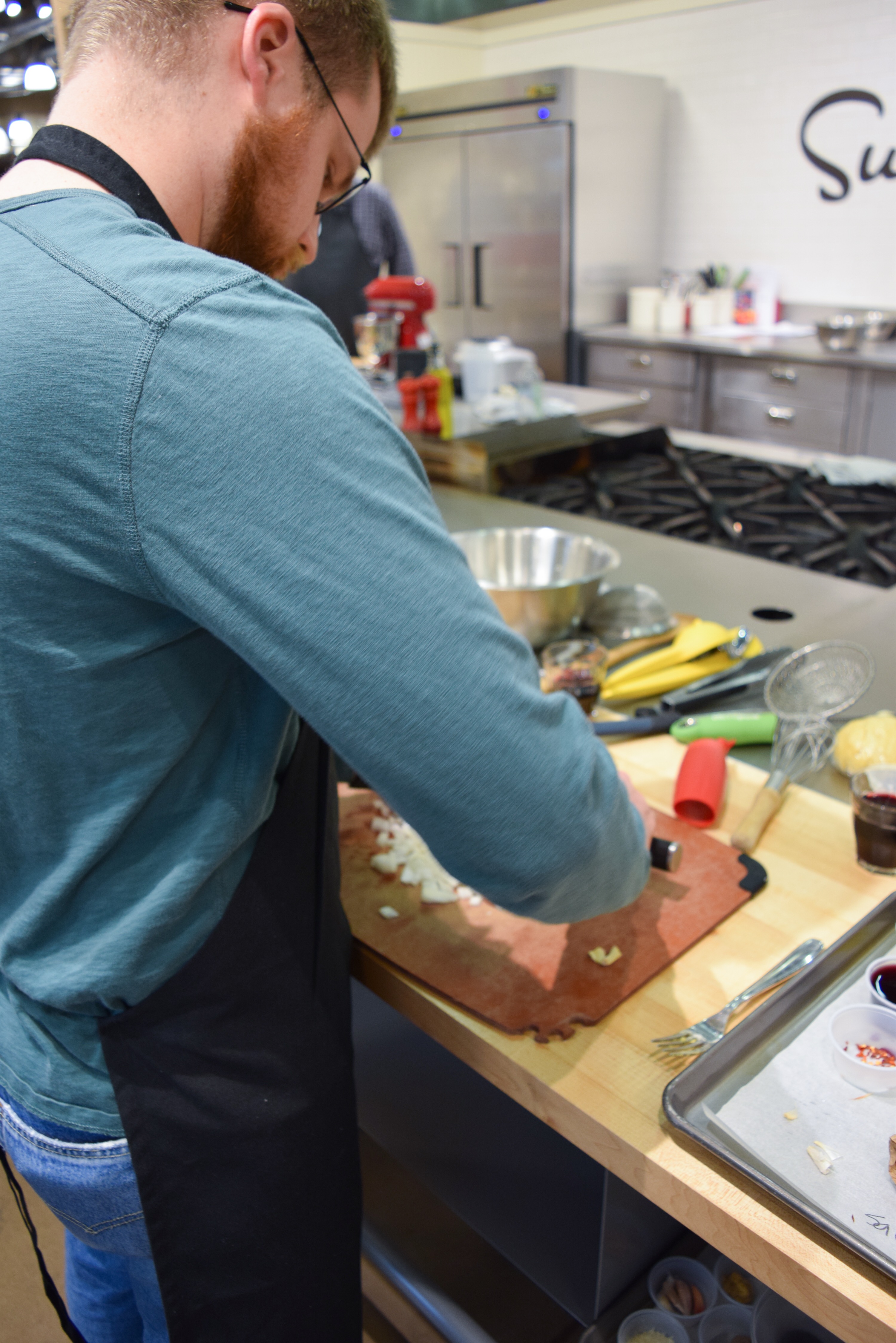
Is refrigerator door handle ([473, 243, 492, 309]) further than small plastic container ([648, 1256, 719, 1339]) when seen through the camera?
Yes

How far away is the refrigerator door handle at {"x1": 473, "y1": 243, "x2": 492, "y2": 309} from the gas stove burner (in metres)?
2.72

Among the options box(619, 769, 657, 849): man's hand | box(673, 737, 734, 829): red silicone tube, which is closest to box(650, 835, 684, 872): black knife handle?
box(619, 769, 657, 849): man's hand

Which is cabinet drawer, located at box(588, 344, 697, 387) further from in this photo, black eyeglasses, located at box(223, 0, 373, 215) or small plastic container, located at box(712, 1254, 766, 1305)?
small plastic container, located at box(712, 1254, 766, 1305)

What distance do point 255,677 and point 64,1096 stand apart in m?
0.35

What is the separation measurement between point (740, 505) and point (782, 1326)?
166 centimetres

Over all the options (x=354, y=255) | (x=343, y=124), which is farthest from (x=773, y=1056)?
(x=354, y=255)

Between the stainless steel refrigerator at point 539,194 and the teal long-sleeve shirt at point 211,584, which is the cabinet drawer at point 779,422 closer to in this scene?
the stainless steel refrigerator at point 539,194

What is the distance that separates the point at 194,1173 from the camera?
0.73m

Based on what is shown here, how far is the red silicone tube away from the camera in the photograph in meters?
1.07

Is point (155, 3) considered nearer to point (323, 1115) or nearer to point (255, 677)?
point (255, 677)

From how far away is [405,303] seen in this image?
318cm

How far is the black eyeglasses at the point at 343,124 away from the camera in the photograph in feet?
1.93

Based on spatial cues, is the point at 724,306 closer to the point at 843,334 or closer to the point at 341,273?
the point at 843,334

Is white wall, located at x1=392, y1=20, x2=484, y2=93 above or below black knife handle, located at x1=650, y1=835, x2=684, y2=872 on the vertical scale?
above
